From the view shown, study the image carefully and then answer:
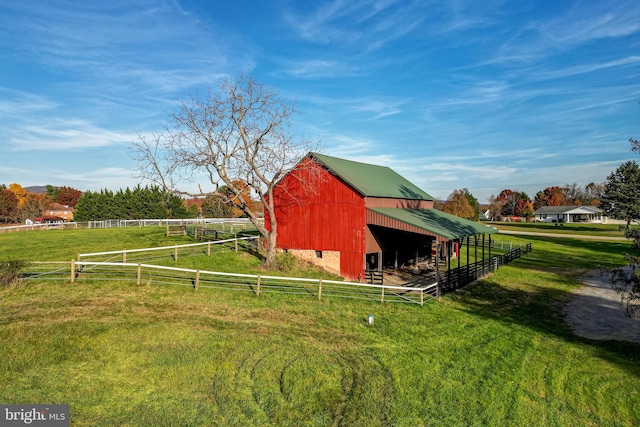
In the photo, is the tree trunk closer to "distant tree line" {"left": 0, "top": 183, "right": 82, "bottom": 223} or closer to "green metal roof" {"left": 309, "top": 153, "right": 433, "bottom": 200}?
"green metal roof" {"left": 309, "top": 153, "right": 433, "bottom": 200}

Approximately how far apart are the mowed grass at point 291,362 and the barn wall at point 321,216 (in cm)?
857

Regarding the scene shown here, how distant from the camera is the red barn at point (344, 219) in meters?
24.1

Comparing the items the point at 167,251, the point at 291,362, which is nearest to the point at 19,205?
the point at 167,251

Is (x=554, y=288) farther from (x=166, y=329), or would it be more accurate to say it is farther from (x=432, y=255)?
(x=166, y=329)

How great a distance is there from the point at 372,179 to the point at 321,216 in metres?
5.62

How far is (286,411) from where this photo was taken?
25.9 ft

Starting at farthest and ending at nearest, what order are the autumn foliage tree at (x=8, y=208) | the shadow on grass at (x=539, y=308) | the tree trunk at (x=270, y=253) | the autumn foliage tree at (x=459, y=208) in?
the autumn foliage tree at (x=8, y=208) < the autumn foliage tree at (x=459, y=208) < the tree trunk at (x=270, y=253) < the shadow on grass at (x=539, y=308)

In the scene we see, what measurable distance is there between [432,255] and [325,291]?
1730cm

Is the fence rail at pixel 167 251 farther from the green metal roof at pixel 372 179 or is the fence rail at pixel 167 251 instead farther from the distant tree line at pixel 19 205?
the distant tree line at pixel 19 205

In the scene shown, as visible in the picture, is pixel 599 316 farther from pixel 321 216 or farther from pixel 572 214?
pixel 572 214

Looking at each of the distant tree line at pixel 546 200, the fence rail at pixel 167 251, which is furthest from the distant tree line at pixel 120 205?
the distant tree line at pixel 546 200

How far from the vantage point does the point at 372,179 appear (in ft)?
94.3

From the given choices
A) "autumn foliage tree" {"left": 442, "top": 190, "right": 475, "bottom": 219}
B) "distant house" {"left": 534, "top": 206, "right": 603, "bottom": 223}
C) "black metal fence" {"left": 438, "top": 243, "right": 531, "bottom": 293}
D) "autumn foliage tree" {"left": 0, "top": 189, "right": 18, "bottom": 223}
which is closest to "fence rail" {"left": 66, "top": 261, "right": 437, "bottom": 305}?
"black metal fence" {"left": 438, "top": 243, "right": 531, "bottom": 293}

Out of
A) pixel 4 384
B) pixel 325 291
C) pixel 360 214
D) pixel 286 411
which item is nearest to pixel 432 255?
pixel 360 214
